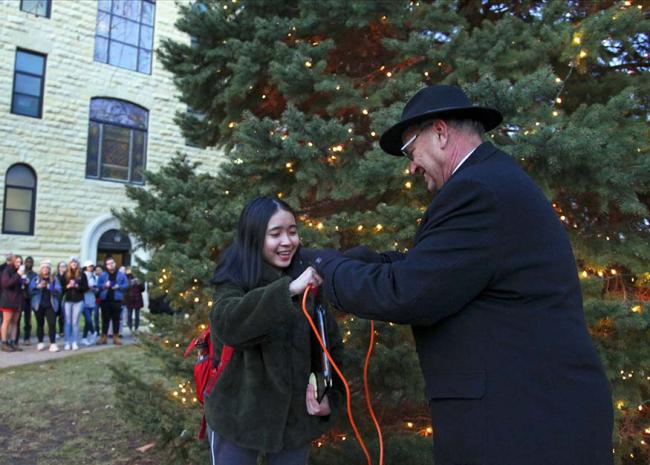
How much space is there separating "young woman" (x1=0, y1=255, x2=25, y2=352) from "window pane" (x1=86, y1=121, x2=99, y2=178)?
22.4ft

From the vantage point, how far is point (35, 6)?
1542cm

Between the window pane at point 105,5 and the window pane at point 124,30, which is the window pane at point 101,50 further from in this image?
the window pane at point 105,5

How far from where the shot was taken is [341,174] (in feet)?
13.5

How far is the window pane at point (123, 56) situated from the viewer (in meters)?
17.0

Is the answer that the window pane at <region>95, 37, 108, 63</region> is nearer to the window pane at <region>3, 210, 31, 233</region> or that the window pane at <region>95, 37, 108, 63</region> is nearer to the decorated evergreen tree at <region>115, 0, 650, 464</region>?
the window pane at <region>3, 210, 31, 233</region>

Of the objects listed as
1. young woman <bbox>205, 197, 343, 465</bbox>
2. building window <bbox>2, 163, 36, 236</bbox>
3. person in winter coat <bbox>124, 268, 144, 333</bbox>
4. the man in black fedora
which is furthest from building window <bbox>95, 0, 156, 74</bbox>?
the man in black fedora

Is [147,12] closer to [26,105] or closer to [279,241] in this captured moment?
[26,105]

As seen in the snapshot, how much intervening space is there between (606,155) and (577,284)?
176 centimetres

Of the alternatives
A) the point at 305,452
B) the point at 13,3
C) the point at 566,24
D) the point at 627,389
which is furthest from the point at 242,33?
the point at 13,3

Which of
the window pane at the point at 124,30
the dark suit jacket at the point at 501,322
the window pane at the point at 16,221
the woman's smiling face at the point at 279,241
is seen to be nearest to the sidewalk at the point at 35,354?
the window pane at the point at 16,221

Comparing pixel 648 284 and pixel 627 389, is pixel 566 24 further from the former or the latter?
pixel 627 389

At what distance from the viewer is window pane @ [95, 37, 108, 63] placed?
16.6 meters

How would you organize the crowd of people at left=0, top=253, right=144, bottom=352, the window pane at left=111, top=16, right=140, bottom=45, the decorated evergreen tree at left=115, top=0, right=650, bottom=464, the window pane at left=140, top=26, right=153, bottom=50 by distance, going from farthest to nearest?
1. the window pane at left=140, top=26, right=153, bottom=50
2. the window pane at left=111, top=16, right=140, bottom=45
3. the crowd of people at left=0, top=253, right=144, bottom=352
4. the decorated evergreen tree at left=115, top=0, right=650, bottom=464

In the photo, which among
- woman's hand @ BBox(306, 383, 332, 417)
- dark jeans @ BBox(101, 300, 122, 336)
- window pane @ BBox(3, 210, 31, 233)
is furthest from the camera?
window pane @ BBox(3, 210, 31, 233)
